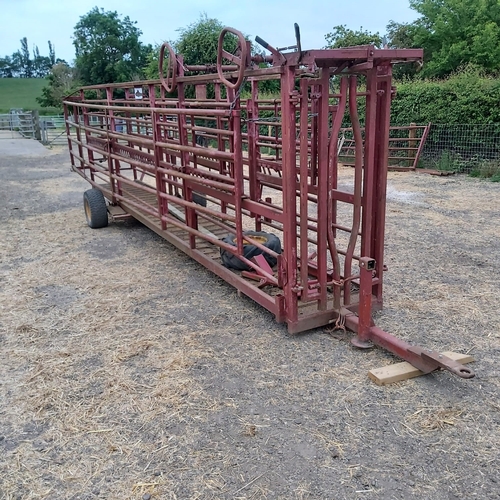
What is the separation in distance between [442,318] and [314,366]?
127cm

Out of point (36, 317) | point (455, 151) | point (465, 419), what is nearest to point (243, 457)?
point (465, 419)

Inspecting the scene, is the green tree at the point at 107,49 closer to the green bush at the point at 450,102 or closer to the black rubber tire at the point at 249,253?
the green bush at the point at 450,102

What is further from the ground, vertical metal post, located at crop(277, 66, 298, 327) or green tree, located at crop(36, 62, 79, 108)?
green tree, located at crop(36, 62, 79, 108)

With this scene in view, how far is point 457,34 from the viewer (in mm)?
28547

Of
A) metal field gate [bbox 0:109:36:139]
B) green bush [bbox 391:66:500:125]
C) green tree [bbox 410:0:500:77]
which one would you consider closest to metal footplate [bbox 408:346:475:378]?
green bush [bbox 391:66:500:125]

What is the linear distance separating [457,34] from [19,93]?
205 ft

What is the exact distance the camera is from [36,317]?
13.3 ft

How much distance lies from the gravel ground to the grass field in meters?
55.9

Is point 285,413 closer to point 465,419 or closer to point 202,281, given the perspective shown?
point 465,419

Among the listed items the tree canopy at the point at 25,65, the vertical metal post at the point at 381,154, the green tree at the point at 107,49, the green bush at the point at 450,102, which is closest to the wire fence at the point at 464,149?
the green bush at the point at 450,102

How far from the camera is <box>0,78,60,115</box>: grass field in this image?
6016cm

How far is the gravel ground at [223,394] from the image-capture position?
227 cm

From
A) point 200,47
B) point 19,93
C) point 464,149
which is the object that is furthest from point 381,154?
point 19,93

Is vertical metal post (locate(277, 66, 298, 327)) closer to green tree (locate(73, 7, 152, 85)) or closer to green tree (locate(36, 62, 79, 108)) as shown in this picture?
green tree (locate(36, 62, 79, 108))
